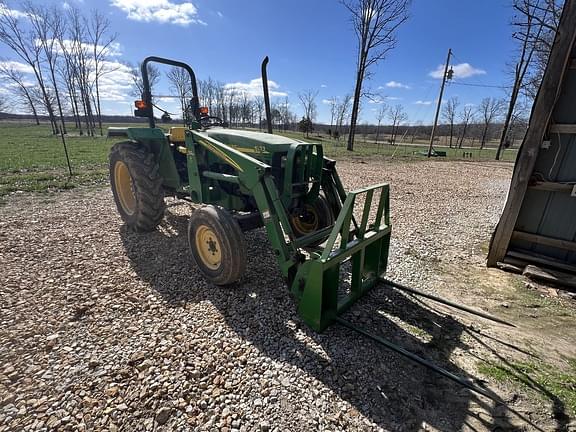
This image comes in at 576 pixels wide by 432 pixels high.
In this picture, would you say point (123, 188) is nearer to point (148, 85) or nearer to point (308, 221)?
point (148, 85)

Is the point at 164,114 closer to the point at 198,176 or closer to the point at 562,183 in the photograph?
the point at 198,176

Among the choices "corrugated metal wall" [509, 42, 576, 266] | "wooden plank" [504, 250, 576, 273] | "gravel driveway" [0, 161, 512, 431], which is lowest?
"gravel driveway" [0, 161, 512, 431]

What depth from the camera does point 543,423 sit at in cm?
196

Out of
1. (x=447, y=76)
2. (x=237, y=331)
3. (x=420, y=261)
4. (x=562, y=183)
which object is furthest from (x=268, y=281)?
(x=447, y=76)

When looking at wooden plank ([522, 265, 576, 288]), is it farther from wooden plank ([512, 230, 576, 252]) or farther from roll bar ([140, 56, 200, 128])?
roll bar ([140, 56, 200, 128])

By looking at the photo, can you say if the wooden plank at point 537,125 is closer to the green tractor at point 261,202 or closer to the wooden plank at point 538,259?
the wooden plank at point 538,259

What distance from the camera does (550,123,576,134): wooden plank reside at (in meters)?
3.48

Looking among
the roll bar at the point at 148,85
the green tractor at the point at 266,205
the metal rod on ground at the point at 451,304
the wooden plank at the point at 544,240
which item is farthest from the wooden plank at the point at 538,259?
the roll bar at the point at 148,85

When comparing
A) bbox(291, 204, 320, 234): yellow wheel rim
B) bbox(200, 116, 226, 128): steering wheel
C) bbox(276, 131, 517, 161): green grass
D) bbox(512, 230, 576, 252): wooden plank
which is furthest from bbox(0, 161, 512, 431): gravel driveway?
bbox(276, 131, 517, 161): green grass

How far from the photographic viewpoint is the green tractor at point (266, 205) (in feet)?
8.95

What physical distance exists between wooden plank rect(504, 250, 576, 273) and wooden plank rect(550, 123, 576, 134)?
158 cm

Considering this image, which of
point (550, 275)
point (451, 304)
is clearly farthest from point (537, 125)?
point (451, 304)

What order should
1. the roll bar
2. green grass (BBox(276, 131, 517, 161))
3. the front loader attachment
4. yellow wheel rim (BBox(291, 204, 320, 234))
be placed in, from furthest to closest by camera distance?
green grass (BBox(276, 131, 517, 161)), the roll bar, yellow wheel rim (BBox(291, 204, 320, 234)), the front loader attachment

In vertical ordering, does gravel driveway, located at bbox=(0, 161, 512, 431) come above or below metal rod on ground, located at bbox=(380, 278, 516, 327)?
below
